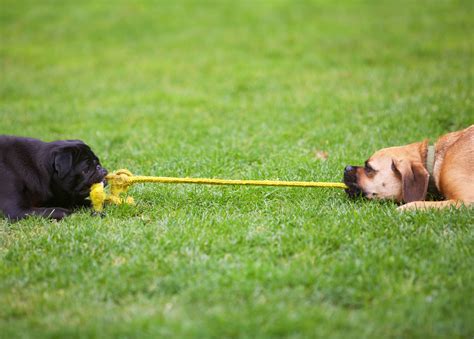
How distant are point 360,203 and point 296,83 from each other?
20.2 feet

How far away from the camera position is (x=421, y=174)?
17.1 feet

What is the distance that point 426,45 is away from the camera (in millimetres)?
13477

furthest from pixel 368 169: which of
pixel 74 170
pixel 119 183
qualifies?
pixel 74 170

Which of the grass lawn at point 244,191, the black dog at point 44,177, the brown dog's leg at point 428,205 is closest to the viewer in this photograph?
the grass lawn at point 244,191

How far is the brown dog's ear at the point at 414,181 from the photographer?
17.1 ft

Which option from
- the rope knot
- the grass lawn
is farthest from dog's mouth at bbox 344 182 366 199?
the rope knot

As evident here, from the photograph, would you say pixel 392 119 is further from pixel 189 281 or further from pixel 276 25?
pixel 276 25

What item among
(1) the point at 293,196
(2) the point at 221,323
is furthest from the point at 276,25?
(2) the point at 221,323

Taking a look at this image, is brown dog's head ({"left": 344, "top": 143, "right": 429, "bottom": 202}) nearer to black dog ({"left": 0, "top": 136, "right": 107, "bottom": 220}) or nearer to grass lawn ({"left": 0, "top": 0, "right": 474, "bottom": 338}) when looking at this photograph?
grass lawn ({"left": 0, "top": 0, "right": 474, "bottom": 338})

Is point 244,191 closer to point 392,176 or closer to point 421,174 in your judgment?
point 392,176

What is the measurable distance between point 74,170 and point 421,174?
11.6 ft

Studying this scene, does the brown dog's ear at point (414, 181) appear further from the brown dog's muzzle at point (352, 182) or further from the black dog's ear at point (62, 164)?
the black dog's ear at point (62, 164)

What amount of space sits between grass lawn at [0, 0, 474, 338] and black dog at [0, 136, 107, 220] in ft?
0.97

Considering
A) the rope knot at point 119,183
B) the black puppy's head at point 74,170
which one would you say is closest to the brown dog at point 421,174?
the rope knot at point 119,183
